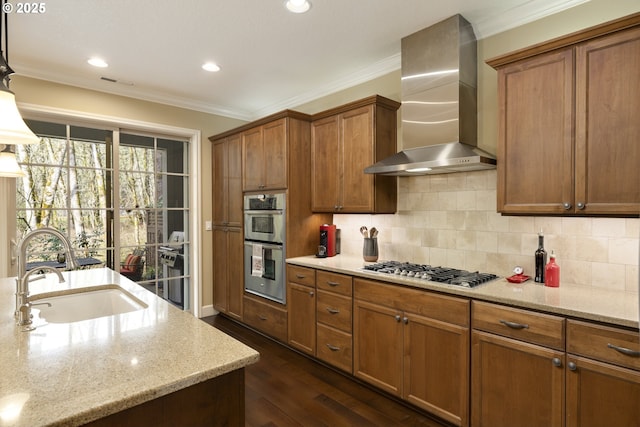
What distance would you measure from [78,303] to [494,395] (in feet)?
7.91

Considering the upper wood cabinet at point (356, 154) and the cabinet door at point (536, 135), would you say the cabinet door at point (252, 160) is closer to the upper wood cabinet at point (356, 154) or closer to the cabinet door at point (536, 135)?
the upper wood cabinet at point (356, 154)

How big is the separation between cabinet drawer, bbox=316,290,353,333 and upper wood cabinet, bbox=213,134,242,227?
154cm

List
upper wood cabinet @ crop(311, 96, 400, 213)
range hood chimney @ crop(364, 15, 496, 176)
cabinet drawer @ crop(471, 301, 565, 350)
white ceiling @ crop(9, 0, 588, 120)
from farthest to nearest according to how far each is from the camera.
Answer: upper wood cabinet @ crop(311, 96, 400, 213) → range hood chimney @ crop(364, 15, 496, 176) → white ceiling @ crop(9, 0, 588, 120) → cabinet drawer @ crop(471, 301, 565, 350)

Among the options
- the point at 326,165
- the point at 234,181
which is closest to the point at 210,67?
the point at 234,181

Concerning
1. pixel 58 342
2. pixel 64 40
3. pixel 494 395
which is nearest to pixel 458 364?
pixel 494 395

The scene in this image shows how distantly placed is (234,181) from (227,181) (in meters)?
0.17

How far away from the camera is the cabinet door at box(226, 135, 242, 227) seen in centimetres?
398

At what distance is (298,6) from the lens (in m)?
2.25

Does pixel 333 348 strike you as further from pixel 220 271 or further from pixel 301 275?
pixel 220 271

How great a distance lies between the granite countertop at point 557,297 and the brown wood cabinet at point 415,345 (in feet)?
0.22

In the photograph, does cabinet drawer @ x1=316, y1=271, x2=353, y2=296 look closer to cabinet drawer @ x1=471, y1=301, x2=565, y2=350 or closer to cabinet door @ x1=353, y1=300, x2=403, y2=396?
cabinet door @ x1=353, y1=300, x2=403, y2=396

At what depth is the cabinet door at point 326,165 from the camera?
319 centimetres

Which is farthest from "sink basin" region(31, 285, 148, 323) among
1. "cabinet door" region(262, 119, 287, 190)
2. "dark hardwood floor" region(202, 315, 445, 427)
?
"cabinet door" region(262, 119, 287, 190)

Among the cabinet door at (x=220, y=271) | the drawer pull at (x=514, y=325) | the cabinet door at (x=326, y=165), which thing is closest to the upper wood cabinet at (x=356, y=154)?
the cabinet door at (x=326, y=165)
